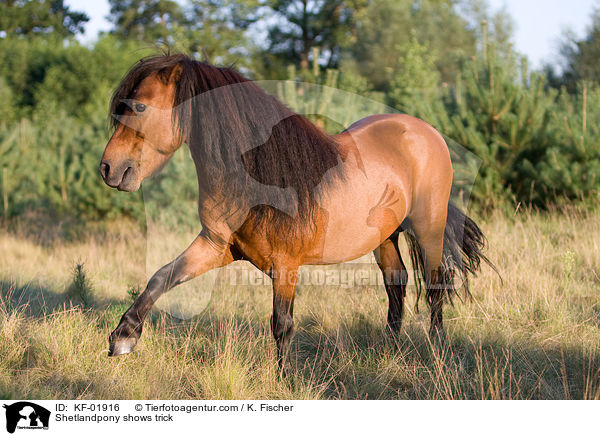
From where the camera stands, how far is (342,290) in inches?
182

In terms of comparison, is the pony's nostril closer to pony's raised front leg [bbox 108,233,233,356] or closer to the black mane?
the black mane

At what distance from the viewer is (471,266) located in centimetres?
399

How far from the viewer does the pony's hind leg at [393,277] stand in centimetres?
375

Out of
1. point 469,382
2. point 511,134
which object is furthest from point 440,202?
point 511,134

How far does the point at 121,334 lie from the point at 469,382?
190 cm

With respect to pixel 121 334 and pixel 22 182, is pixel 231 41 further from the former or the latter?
pixel 121 334

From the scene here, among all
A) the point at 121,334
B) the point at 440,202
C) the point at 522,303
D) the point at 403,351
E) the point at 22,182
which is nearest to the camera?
the point at 121,334

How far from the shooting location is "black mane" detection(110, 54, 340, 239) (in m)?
2.49

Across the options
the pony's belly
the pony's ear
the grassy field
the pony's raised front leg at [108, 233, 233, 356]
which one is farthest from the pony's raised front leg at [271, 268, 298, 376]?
the pony's ear

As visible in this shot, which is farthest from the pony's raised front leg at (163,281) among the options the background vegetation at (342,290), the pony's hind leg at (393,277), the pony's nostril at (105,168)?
the pony's hind leg at (393,277)

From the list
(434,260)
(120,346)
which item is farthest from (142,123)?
(434,260)

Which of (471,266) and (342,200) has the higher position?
(342,200)

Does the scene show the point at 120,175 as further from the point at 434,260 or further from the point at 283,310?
the point at 434,260
